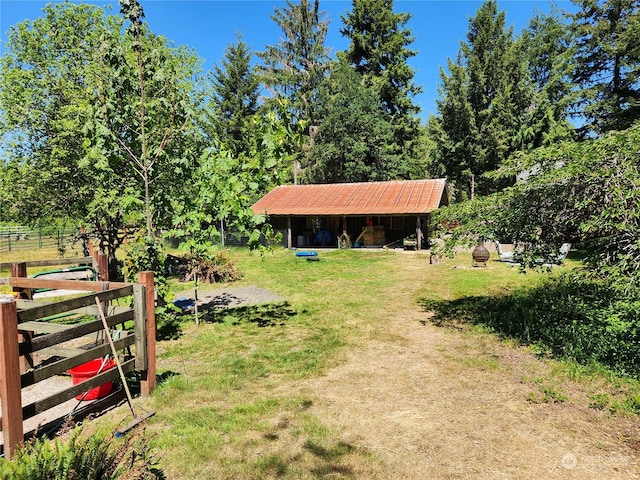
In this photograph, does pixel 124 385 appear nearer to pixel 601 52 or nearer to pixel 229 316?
pixel 229 316

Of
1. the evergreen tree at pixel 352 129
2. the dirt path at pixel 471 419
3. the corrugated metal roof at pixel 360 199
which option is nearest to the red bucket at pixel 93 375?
the dirt path at pixel 471 419

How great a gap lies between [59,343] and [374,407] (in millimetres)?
3172

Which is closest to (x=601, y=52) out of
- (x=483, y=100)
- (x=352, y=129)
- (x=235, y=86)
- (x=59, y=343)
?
(x=483, y=100)

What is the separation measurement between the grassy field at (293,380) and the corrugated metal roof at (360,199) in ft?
34.9

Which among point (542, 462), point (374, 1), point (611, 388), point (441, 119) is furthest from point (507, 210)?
point (374, 1)

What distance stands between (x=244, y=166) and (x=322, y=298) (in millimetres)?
4822

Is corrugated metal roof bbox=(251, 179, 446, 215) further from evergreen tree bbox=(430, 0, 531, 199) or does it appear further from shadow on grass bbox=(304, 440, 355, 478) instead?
shadow on grass bbox=(304, 440, 355, 478)

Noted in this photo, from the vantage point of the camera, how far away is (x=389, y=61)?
3647cm

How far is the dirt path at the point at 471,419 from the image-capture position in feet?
10.6

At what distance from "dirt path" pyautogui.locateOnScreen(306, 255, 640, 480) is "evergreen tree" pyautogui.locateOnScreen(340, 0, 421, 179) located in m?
30.4

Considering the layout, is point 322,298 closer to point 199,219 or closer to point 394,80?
point 199,219

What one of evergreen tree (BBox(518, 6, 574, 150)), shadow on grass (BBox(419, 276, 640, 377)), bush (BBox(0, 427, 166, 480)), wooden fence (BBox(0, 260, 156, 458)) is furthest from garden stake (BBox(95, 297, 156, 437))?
evergreen tree (BBox(518, 6, 574, 150))

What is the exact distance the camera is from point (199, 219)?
667cm

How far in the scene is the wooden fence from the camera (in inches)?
124
